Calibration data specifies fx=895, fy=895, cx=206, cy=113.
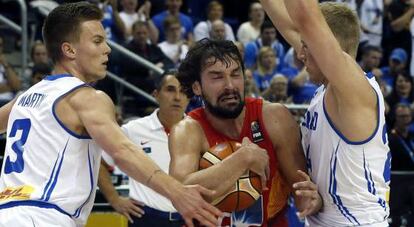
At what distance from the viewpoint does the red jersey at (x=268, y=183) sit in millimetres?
5207

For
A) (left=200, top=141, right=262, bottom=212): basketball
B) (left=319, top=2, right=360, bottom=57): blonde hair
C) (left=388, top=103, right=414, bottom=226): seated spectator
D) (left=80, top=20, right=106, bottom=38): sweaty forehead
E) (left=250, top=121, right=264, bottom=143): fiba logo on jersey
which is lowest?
(left=388, top=103, right=414, bottom=226): seated spectator

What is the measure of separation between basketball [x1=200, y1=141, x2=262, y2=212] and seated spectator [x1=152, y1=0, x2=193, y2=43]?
815 centimetres

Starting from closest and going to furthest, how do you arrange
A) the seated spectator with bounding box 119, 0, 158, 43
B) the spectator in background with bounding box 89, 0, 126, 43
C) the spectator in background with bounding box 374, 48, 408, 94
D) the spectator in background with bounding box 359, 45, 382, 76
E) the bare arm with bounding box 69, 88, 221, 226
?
1. the bare arm with bounding box 69, 88, 221, 226
2. the spectator in background with bounding box 89, 0, 126, 43
3. the seated spectator with bounding box 119, 0, 158, 43
4. the spectator in background with bounding box 374, 48, 408, 94
5. the spectator in background with bounding box 359, 45, 382, 76

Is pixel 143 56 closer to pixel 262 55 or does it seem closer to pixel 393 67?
pixel 262 55

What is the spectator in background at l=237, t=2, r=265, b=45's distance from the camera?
44.5 feet

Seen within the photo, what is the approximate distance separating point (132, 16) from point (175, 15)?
794 mm

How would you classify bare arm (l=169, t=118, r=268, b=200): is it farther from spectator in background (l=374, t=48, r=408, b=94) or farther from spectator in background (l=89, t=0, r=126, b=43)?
spectator in background (l=374, t=48, r=408, b=94)

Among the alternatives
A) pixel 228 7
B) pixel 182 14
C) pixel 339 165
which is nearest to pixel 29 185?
pixel 339 165

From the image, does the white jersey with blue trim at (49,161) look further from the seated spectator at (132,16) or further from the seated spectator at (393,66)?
the seated spectator at (393,66)

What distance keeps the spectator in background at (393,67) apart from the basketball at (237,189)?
311 inches

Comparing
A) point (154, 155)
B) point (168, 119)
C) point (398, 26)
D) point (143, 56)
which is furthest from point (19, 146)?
point (398, 26)

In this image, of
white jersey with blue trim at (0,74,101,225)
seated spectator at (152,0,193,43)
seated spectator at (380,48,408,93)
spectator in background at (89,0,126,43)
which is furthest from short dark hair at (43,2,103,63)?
seated spectator at (380,48,408,93)

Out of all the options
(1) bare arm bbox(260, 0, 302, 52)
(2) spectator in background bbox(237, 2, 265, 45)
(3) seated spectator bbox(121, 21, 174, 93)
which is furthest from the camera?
(2) spectator in background bbox(237, 2, 265, 45)

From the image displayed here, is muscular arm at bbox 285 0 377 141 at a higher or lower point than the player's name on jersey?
higher
